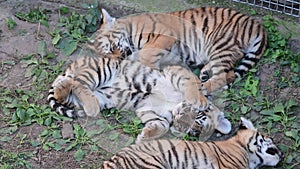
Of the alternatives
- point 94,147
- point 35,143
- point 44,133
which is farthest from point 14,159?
point 94,147

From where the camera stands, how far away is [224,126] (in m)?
5.87

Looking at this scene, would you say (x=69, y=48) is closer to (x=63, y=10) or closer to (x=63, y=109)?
(x=63, y=10)

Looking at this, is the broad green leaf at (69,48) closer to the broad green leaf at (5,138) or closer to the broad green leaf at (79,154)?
the broad green leaf at (5,138)

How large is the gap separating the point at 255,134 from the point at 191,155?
57 cm

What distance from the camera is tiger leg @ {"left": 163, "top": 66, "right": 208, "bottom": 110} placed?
6027mm

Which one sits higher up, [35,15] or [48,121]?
[35,15]

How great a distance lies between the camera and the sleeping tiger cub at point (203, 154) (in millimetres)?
5316

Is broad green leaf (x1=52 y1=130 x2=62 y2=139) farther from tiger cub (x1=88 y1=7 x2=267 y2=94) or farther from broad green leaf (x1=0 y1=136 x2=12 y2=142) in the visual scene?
tiger cub (x1=88 y1=7 x2=267 y2=94)

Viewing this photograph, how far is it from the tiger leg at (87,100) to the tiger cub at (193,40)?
537 mm

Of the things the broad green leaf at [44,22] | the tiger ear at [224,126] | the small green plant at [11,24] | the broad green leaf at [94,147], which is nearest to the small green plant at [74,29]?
the broad green leaf at [44,22]

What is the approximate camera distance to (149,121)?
19.6ft

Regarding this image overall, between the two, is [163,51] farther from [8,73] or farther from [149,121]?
[8,73]

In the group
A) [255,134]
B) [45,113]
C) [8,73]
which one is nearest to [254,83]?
[255,134]

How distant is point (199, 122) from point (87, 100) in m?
0.95
